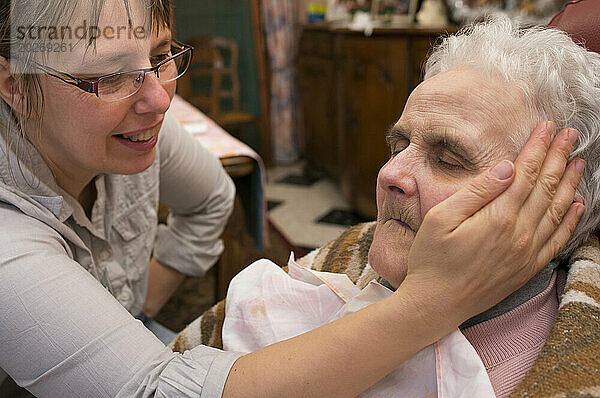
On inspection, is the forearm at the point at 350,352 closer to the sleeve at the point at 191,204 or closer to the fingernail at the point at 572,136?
the fingernail at the point at 572,136

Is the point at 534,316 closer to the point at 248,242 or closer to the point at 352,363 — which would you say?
the point at 352,363

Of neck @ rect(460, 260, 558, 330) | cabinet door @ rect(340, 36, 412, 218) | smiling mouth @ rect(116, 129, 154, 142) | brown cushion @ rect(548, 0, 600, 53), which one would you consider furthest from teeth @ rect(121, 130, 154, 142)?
cabinet door @ rect(340, 36, 412, 218)

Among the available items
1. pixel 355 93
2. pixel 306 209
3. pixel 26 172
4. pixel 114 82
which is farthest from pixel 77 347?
pixel 306 209

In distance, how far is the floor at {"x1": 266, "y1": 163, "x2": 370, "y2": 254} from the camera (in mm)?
3969

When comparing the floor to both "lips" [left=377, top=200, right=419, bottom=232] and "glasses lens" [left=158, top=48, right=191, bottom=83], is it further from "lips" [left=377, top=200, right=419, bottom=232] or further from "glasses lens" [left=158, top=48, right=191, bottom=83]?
"lips" [left=377, top=200, right=419, bottom=232]

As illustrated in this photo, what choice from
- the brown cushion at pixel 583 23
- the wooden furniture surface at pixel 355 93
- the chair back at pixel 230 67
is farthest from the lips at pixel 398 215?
the chair back at pixel 230 67

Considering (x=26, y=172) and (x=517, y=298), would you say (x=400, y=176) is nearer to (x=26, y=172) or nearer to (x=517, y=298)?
(x=517, y=298)

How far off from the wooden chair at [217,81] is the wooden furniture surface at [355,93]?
2.01 ft

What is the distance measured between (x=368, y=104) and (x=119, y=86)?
2840 millimetres

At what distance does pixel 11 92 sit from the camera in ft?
3.66

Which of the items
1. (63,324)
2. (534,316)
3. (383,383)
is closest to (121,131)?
(63,324)

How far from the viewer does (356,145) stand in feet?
13.3

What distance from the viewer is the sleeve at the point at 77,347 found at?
0.91 meters

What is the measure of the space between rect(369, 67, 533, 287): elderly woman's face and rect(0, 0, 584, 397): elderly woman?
7 centimetres
